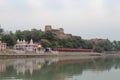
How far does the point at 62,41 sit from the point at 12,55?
106ft

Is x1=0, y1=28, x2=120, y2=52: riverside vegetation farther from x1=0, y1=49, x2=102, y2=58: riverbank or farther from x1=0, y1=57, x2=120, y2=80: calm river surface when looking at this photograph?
x1=0, y1=57, x2=120, y2=80: calm river surface

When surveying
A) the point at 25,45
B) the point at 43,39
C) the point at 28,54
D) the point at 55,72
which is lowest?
the point at 55,72

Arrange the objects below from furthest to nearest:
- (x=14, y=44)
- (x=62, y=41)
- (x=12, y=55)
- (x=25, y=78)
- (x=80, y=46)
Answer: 1. (x=80, y=46)
2. (x=62, y=41)
3. (x=14, y=44)
4. (x=12, y=55)
5. (x=25, y=78)

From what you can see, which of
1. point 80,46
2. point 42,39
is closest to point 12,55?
point 42,39

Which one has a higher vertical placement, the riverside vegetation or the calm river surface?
the riverside vegetation

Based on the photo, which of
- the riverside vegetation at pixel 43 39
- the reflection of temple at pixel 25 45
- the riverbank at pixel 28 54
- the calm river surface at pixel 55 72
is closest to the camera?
the calm river surface at pixel 55 72

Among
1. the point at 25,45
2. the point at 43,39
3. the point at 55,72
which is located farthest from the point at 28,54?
the point at 55,72

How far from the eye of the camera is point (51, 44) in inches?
3300

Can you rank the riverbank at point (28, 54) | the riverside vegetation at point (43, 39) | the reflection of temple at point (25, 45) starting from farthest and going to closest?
the reflection of temple at point (25, 45)
the riverside vegetation at point (43, 39)
the riverbank at point (28, 54)

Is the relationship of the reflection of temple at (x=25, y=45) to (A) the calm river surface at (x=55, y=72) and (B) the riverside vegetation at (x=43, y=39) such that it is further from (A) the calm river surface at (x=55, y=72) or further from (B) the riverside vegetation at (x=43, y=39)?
(A) the calm river surface at (x=55, y=72)

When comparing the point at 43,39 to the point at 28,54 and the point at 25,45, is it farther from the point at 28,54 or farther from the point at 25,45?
the point at 28,54

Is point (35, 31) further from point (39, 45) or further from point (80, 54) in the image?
point (80, 54)

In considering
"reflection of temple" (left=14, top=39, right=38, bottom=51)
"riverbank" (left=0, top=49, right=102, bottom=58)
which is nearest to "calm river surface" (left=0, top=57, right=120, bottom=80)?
"riverbank" (left=0, top=49, right=102, bottom=58)

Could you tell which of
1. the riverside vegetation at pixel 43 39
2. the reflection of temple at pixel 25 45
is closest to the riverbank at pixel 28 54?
the riverside vegetation at pixel 43 39
